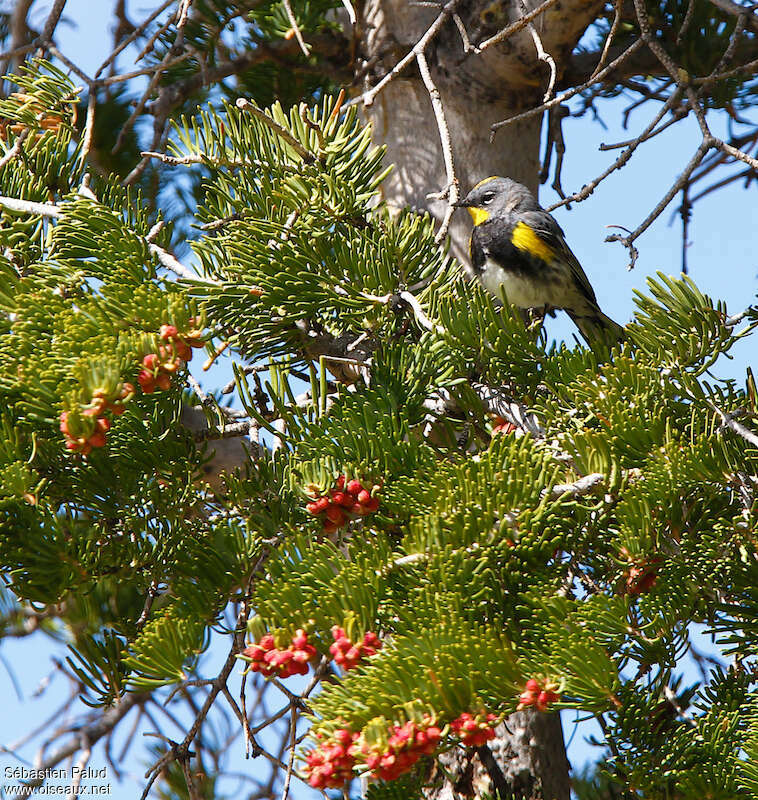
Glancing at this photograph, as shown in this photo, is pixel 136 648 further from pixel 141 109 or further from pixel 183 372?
pixel 141 109

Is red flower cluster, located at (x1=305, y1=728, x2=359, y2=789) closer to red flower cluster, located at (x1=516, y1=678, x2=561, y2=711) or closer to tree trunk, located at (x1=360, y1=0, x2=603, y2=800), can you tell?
red flower cluster, located at (x1=516, y1=678, x2=561, y2=711)

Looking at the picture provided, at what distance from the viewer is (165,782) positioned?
2.19 meters

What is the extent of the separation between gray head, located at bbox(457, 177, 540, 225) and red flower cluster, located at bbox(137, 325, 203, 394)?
5.07ft

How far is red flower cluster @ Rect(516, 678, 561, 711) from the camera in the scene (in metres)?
0.96

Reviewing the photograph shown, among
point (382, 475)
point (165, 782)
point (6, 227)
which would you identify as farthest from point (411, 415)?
point (165, 782)

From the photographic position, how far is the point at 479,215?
2.70 metres

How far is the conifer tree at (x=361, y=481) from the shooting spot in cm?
101

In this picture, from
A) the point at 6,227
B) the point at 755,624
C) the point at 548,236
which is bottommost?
the point at 755,624

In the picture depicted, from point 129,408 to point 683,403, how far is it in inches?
30.8

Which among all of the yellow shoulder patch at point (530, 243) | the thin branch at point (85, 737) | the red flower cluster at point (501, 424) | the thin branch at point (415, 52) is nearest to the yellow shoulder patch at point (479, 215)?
the yellow shoulder patch at point (530, 243)

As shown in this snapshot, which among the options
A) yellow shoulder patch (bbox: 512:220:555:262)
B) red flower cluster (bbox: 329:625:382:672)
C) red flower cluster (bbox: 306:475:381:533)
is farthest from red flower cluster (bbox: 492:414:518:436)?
yellow shoulder patch (bbox: 512:220:555:262)

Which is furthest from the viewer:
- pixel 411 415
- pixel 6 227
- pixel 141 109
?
pixel 141 109

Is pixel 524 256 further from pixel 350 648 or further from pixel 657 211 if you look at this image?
pixel 350 648

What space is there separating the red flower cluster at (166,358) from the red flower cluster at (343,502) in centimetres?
25
